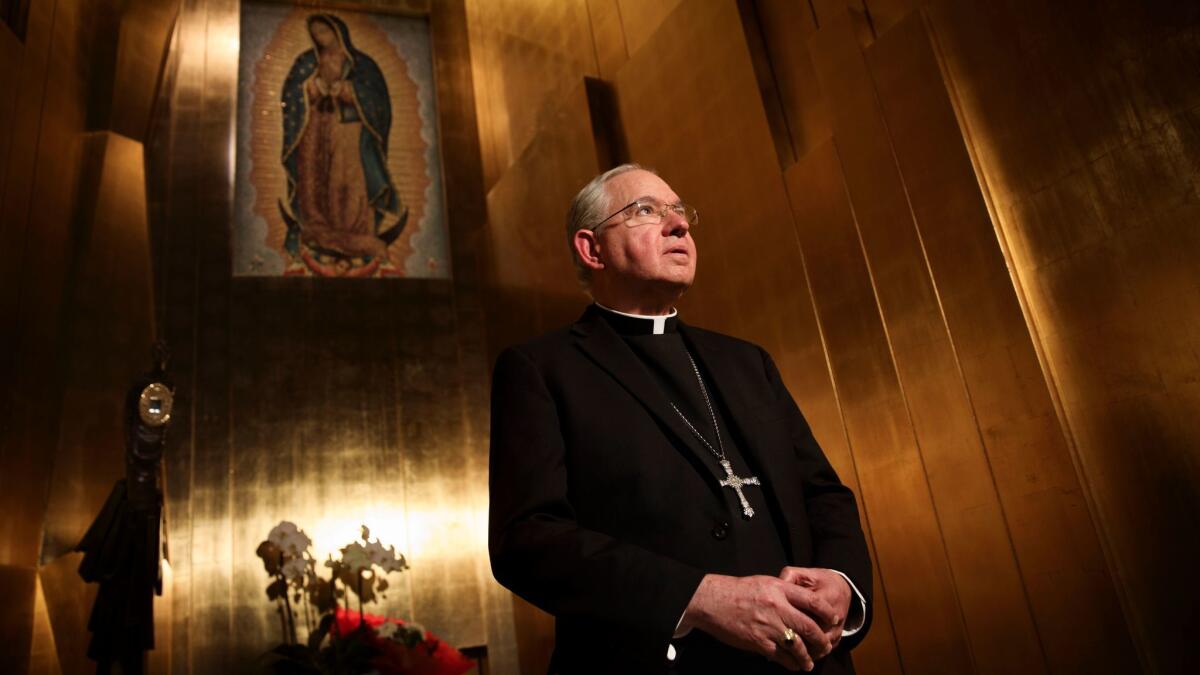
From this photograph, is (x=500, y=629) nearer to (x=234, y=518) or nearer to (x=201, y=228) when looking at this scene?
(x=234, y=518)

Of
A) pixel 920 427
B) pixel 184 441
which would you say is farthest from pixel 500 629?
pixel 920 427

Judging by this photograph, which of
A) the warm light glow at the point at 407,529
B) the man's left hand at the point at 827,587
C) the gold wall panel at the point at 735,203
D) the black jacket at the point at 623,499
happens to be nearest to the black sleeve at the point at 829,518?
the black jacket at the point at 623,499

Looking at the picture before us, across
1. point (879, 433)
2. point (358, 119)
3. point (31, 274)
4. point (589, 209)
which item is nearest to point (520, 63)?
point (358, 119)

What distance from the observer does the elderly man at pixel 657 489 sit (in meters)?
1.27

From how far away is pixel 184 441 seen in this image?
21.5ft

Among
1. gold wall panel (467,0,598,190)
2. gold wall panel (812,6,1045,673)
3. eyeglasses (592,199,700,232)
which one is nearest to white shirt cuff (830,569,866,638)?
eyeglasses (592,199,700,232)

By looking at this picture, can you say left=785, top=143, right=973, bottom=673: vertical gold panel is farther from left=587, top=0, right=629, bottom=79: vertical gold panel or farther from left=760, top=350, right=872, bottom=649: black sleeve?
left=587, top=0, right=629, bottom=79: vertical gold panel

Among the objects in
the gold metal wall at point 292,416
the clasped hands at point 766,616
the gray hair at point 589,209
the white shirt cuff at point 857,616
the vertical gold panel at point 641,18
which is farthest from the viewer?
the gold metal wall at point 292,416

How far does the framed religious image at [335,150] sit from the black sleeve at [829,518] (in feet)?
21.1

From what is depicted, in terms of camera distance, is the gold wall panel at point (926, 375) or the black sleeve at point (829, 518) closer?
the black sleeve at point (829, 518)

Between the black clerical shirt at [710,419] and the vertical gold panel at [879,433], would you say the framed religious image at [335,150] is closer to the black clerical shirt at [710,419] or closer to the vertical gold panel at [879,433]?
the vertical gold panel at [879,433]

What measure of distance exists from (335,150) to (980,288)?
647 centimetres

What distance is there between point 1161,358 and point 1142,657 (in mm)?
928

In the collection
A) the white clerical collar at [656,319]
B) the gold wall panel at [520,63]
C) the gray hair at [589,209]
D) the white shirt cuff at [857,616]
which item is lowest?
the white shirt cuff at [857,616]
